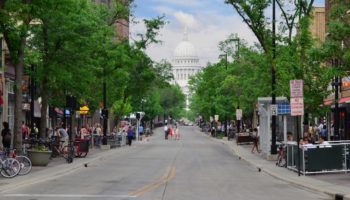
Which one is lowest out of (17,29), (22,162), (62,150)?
(22,162)

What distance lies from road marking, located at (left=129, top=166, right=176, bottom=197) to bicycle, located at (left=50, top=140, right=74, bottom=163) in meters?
6.19

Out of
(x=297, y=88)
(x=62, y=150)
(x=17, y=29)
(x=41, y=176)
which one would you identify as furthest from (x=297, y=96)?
A: (x=62, y=150)

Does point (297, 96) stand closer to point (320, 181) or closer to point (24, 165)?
point (320, 181)

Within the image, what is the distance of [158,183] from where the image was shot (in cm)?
2220

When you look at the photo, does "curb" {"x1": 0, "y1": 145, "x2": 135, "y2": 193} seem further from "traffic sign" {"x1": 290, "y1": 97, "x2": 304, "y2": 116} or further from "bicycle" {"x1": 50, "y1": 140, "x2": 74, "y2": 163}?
"traffic sign" {"x1": 290, "y1": 97, "x2": 304, "y2": 116}

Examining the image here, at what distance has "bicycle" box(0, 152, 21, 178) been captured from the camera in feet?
77.3

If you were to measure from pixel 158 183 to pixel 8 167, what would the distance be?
18.0 ft

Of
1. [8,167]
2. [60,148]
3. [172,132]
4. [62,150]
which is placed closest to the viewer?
[8,167]

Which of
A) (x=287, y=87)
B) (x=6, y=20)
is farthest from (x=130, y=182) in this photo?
(x=287, y=87)

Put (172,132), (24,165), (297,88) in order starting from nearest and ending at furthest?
(297,88), (24,165), (172,132)

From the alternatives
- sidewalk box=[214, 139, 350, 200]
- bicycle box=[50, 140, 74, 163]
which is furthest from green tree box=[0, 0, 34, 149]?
sidewalk box=[214, 139, 350, 200]

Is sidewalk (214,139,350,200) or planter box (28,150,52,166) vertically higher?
planter box (28,150,52,166)

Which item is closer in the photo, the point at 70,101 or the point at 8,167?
the point at 8,167

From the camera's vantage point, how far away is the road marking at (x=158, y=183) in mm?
19031
